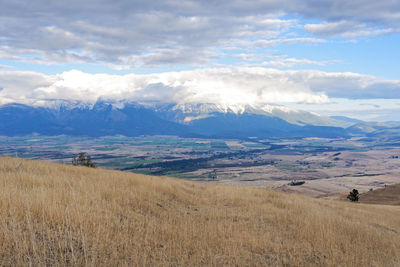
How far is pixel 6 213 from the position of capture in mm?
6762

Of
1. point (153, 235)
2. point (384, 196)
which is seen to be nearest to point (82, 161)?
point (153, 235)

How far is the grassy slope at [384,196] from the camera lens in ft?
153

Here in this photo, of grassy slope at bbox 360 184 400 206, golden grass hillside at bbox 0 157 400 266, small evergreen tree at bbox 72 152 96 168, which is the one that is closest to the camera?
golden grass hillside at bbox 0 157 400 266

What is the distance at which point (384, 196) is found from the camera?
50.6 metres

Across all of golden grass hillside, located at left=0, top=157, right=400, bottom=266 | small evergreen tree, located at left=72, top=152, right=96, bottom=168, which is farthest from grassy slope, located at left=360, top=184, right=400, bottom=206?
golden grass hillside, located at left=0, top=157, right=400, bottom=266

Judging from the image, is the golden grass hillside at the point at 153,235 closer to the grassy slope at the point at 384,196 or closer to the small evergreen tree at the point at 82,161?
the small evergreen tree at the point at 82,161

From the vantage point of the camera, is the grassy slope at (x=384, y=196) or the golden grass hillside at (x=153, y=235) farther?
the grassy slope at (x=384, y=196)

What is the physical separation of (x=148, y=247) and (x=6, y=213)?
3.44 metres

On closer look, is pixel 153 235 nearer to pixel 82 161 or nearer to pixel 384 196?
pixel 82 161

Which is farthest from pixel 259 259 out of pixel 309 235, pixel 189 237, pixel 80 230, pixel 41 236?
pixel 41 236

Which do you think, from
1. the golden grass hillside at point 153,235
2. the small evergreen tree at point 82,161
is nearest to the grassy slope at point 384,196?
the small evergreen tree at point 82,161

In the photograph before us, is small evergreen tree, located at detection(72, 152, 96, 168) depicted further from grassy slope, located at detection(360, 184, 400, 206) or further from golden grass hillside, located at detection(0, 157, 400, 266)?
grassy slope, located at detection(360, 184, 400, 206)

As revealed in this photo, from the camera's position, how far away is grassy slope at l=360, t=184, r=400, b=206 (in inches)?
1841

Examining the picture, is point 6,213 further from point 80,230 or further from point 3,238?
point 80,230
